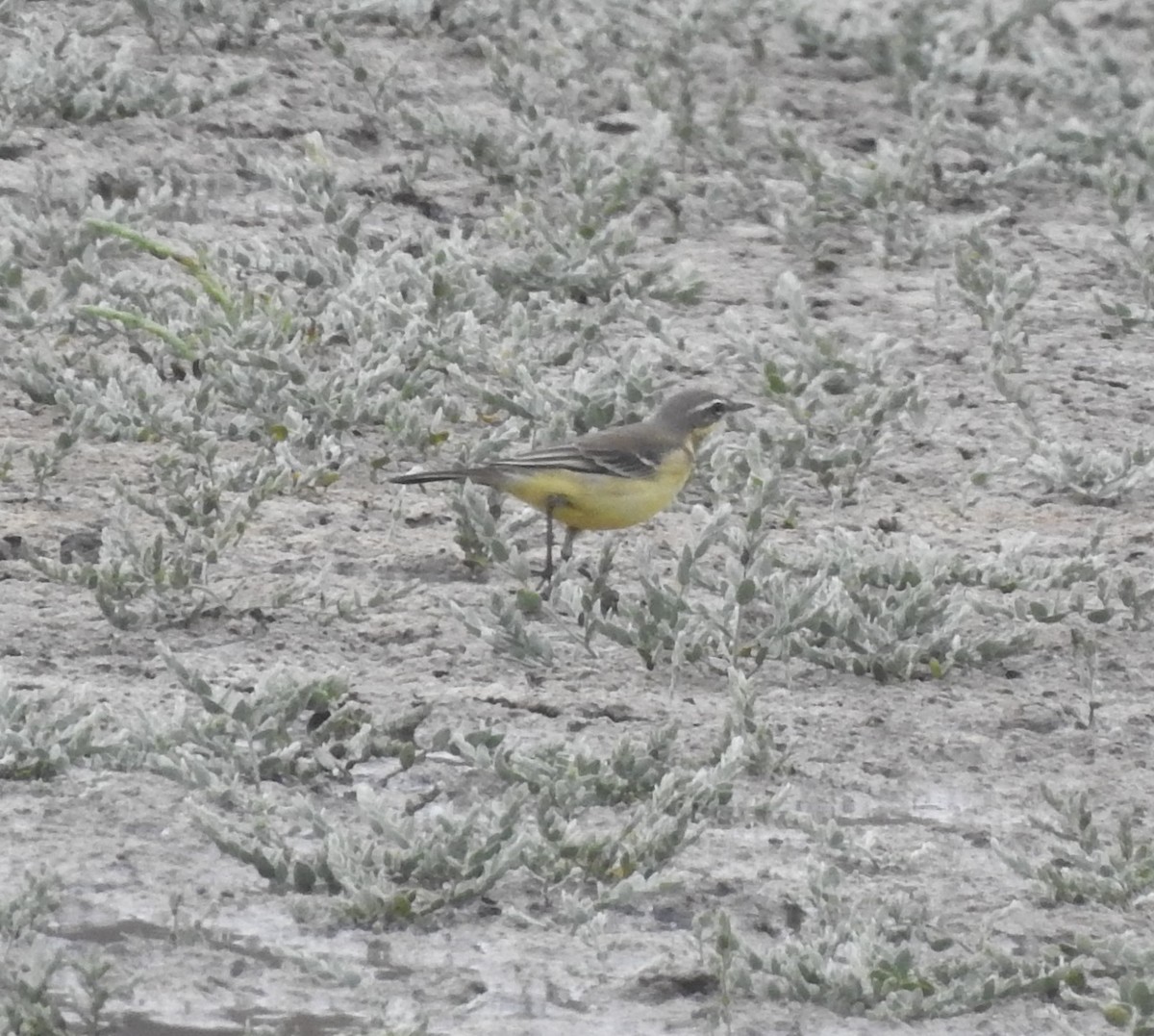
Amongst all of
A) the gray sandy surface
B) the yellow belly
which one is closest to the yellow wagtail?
the yellow belly

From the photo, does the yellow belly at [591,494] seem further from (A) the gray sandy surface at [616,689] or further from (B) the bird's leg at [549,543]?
(A) the gray sandy surface at [616,689]

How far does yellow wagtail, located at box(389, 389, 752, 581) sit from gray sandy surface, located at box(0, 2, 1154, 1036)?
16cm

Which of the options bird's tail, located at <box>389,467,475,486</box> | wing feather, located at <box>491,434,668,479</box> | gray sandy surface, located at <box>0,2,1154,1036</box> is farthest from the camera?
wing feather, located at <box>491,434,668,479</box>

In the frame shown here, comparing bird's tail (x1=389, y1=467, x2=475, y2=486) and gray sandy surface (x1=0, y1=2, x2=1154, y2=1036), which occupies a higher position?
bird's tail (x1=389, y1=467, x2=475, y2=486)

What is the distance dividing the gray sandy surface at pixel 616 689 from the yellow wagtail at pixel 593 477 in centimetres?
16

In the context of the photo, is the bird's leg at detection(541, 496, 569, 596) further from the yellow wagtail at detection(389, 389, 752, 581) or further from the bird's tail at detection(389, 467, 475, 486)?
the bird's tail at detection(389, 467, 475, 486)

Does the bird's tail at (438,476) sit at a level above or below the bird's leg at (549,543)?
above

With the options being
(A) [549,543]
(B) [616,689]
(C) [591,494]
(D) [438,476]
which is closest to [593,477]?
(C) [591,494]

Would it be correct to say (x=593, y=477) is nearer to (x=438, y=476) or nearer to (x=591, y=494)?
(x=591, y=494)

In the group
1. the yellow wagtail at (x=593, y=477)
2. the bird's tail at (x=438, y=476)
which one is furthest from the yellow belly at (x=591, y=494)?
the bird's tail at (x=438, y=476)

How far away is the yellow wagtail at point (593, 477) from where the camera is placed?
7.57m

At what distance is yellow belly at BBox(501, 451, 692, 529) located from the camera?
7.57m

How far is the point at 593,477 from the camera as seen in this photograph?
24.8ft

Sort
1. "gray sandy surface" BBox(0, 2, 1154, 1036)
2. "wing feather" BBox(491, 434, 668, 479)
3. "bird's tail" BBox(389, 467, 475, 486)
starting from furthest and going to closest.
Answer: "wing feather" BBox(491, 434, 668, 479), "bird's tail" BBox(389, 467, 475, 486), "gray sandy surface" BBox(0, 2, 1154, 1036)
